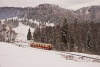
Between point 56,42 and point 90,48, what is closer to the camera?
point 90,48

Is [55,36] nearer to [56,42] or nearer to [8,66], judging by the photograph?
[56,42]

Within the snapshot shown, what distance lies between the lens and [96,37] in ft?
271

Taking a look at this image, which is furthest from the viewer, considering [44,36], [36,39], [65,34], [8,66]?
[36,39]

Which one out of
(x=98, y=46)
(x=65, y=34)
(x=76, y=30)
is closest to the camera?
(x=65, y=34)

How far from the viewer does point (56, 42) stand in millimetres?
84938

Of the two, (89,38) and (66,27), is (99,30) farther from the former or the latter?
(66,27)

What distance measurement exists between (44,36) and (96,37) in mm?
31350

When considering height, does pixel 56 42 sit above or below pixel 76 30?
below

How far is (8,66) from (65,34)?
3784cm

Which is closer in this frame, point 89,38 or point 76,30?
point 89,38

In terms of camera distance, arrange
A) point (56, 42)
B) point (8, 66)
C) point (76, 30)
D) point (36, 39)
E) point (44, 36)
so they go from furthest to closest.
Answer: point (36, 39)
point (44, 36)
point (76, 30)
point (56, 42)
point (8, 66)

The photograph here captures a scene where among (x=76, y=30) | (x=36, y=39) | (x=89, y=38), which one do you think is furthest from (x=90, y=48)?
(x=36, y=39)

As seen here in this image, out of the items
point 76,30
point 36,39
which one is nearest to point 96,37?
point 76,30

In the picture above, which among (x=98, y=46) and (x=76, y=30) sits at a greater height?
(x=76, y=30)
